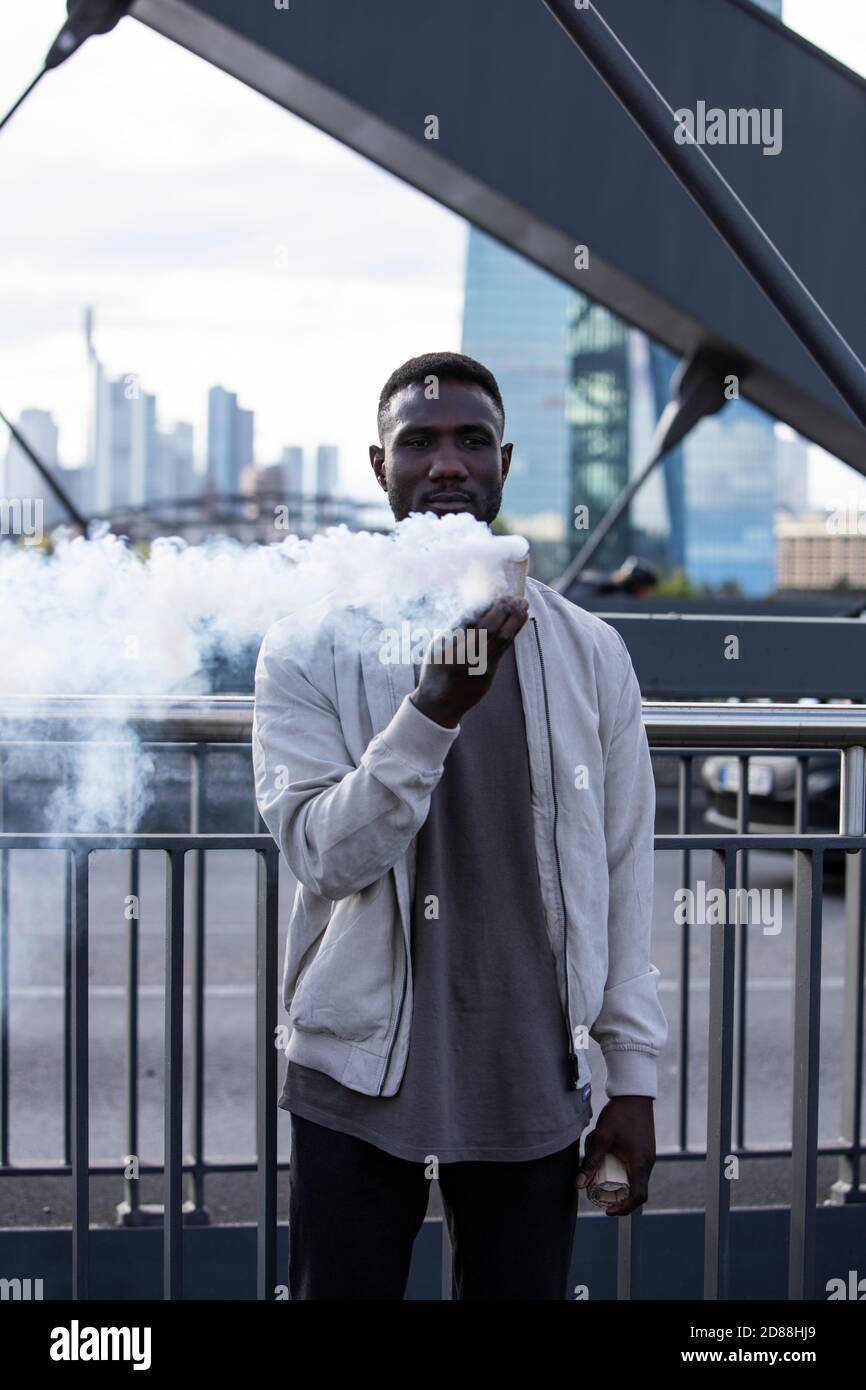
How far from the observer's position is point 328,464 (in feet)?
199

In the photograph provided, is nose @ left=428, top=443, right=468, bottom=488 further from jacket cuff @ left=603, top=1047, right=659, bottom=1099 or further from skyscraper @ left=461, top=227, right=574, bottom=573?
skyscraper @ left=461, top=227, right=574, bottom=573

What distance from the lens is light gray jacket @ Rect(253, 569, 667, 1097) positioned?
1.95m

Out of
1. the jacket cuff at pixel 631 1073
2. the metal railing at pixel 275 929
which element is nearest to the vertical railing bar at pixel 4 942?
the metal railing at pixel 275 929

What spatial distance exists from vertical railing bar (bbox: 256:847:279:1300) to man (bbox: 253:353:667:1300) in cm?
50

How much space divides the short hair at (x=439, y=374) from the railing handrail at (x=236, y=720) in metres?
0.85

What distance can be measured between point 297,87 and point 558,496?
4794 inches

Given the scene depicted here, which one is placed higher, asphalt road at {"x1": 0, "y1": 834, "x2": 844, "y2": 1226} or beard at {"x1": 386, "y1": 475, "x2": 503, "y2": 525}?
beard at {"x1": 386, "y1": 475, "x2": 503, "y2": 525}

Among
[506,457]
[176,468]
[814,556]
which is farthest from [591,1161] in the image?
[176,468]

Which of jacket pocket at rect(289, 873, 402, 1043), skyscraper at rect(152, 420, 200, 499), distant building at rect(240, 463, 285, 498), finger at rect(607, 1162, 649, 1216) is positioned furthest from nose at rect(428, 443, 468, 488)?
skyscraper at rect(152, 420, 200, 499)

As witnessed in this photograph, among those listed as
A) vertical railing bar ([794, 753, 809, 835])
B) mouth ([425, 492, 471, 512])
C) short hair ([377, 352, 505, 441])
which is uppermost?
short hair ([377, 352, 505, 441])

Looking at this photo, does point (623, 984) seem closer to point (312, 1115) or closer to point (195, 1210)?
point (312, 1115)

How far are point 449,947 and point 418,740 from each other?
1.12ft

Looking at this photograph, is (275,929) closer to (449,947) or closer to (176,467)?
(449,947)

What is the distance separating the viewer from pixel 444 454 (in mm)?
2115
